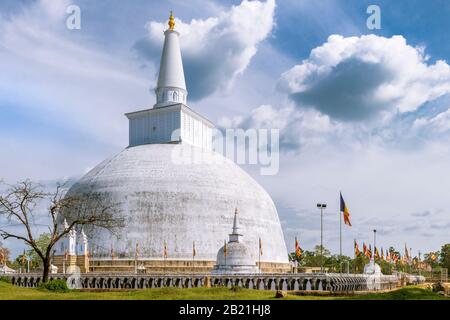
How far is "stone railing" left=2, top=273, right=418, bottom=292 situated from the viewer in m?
50.8

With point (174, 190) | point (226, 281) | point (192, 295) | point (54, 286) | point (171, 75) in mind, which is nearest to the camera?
point (192, 295)

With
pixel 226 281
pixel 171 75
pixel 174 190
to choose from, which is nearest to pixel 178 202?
pixel 174 190

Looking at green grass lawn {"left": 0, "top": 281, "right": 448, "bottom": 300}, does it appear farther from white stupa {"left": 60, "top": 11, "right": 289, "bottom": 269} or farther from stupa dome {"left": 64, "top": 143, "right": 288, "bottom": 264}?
white stupa {"left": 60, "top": 11, "right": 289, "bottom": 269}

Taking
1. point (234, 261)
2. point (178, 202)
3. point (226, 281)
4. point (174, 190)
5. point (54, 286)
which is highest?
point (174, 190)

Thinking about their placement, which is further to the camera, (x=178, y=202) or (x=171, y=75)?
(x=171, y=75)

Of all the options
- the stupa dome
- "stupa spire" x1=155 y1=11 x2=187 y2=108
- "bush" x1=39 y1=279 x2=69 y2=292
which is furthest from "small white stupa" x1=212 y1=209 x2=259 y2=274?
"stupa spire" x1=155 y1=11 x2=187 y2=108

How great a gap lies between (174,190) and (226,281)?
18382 millimetres

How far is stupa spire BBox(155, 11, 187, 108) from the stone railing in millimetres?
30099

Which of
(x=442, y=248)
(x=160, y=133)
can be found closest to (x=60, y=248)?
(x=160, y=133)

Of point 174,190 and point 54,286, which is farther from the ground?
point 174,190

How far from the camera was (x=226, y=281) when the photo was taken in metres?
53.7

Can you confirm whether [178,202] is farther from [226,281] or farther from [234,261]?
[226,281]
